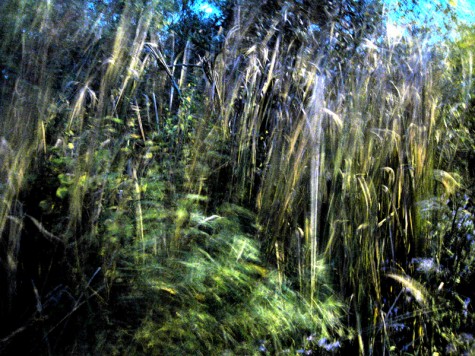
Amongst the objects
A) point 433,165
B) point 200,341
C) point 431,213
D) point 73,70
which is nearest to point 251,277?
point 200,341

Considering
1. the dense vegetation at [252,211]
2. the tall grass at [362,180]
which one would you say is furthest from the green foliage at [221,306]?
the tall grass at [362,180]

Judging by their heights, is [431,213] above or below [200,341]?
above

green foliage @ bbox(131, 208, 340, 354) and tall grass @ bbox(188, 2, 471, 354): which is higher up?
tall grass @ bbox(188, 2, 471, 354)

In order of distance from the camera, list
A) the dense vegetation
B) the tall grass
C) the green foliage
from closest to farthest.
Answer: the green foliage, the dense vegetation, the tall grass

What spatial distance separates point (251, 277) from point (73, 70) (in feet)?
5.17

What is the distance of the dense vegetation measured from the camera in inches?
69.0

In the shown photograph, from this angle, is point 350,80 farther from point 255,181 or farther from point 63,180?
point 63,180

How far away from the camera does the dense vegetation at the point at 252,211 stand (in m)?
1.75

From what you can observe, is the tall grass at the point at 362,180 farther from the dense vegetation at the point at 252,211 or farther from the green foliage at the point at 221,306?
the green foliage at the point at 221,306

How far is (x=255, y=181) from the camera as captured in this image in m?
2.40

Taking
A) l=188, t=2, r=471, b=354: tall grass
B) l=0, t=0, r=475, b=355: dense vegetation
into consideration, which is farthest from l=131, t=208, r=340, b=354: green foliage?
l=188, t=2, r=471, b=354: tall grass

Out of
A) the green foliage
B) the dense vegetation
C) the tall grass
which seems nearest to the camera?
the green foliage

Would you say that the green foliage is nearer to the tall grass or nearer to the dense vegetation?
the dense vegetation

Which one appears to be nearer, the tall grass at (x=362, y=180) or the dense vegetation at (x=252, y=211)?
the dense vegetation at (x=252, y=211)
